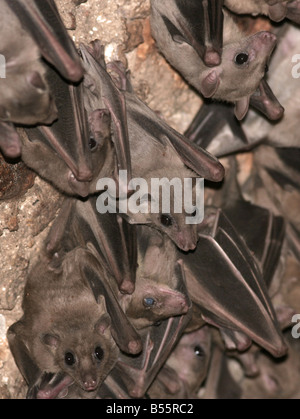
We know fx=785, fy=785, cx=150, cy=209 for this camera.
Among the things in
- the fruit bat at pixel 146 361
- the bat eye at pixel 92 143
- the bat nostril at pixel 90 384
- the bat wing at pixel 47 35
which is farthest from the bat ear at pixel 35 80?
the fruit bat at pixel 146 361

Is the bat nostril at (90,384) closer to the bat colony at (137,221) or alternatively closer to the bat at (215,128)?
the bat colony at (137,221)

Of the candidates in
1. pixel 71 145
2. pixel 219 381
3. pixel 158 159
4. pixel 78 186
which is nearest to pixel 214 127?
pixel 158 159

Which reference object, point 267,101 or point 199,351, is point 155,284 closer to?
point 199,351

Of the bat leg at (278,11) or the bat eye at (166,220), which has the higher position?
the bat leg at (278,11)

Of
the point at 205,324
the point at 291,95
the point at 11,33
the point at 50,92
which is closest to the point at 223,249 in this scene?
the point at 205,324

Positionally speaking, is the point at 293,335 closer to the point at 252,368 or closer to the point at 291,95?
the point at 252,368
